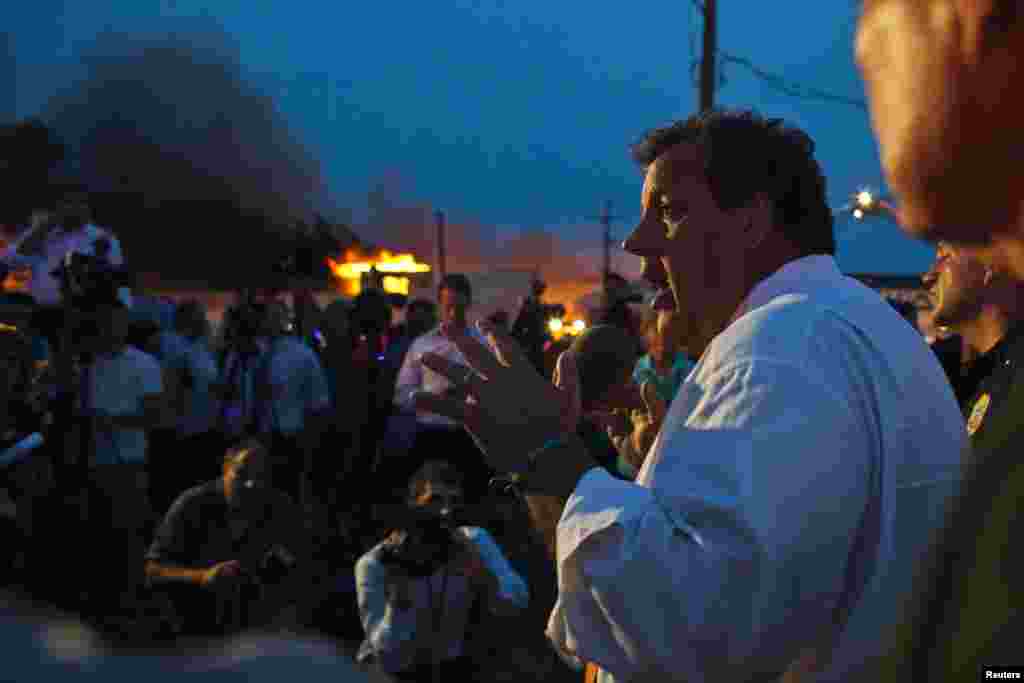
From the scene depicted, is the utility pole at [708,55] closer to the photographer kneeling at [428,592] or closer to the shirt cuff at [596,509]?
the photographer kneeling at [428,592]

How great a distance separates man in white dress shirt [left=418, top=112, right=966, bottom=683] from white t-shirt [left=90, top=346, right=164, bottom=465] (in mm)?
5082

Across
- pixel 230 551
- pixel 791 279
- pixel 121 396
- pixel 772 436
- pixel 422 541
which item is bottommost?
pixel 230 551

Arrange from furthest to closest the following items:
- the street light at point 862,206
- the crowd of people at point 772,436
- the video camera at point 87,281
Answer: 1. the street light at point 862,206
2. the video camera at point 87,281
3. the crowd of people at point 772,436

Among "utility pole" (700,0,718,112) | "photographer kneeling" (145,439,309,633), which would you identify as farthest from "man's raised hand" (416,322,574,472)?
"utility pole" (700,0,718,112)

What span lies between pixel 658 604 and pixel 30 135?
53.1ft

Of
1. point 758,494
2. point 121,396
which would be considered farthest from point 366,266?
point 758,494

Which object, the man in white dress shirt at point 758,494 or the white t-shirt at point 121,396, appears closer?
the man in white dress shirt at point 758,494

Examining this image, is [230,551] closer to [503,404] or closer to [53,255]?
[53,255]

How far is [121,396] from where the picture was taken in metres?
6.05

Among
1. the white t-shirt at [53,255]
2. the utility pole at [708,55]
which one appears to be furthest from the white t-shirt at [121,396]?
the utility pole at [708,55]

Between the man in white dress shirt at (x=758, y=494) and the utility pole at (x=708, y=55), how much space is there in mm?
13471

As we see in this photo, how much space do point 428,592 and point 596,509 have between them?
3326 mm

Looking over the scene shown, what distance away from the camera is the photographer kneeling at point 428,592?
435 centimetres

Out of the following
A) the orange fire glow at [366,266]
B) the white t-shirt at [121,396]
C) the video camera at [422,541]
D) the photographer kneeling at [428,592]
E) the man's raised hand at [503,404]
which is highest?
the orange fire glow at [366,266]
